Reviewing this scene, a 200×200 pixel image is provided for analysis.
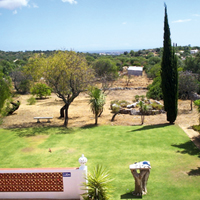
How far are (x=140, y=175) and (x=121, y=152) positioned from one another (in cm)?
408

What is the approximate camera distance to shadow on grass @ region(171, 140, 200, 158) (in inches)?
417

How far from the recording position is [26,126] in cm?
1658

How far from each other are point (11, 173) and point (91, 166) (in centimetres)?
345

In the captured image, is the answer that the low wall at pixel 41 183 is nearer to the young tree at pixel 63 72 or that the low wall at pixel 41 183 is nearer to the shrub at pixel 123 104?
the young tree at pixel 63 72

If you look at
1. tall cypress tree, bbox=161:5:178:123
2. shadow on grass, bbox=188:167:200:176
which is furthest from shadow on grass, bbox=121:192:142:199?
tall cypress tree, bbox=161:5:178:123

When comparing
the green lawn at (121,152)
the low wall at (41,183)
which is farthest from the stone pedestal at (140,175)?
the low wall at (41,183)

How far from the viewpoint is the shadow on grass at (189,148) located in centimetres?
1060

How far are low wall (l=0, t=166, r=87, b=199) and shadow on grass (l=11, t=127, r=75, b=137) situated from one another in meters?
7.15

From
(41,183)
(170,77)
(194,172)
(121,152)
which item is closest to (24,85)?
(170,77)

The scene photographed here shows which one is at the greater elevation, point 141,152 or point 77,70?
point 77,70

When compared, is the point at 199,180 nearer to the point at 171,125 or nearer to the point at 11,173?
the point at 11,173

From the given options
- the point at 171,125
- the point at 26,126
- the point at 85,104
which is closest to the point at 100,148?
the point at 171,125

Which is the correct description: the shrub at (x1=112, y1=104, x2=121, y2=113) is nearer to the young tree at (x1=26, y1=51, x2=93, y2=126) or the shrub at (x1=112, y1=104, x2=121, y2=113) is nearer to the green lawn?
the young tree at (x1=26, y1=51, x2=93, y2=126)

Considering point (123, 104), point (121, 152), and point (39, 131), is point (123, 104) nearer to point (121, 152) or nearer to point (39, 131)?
point (39, 131)
